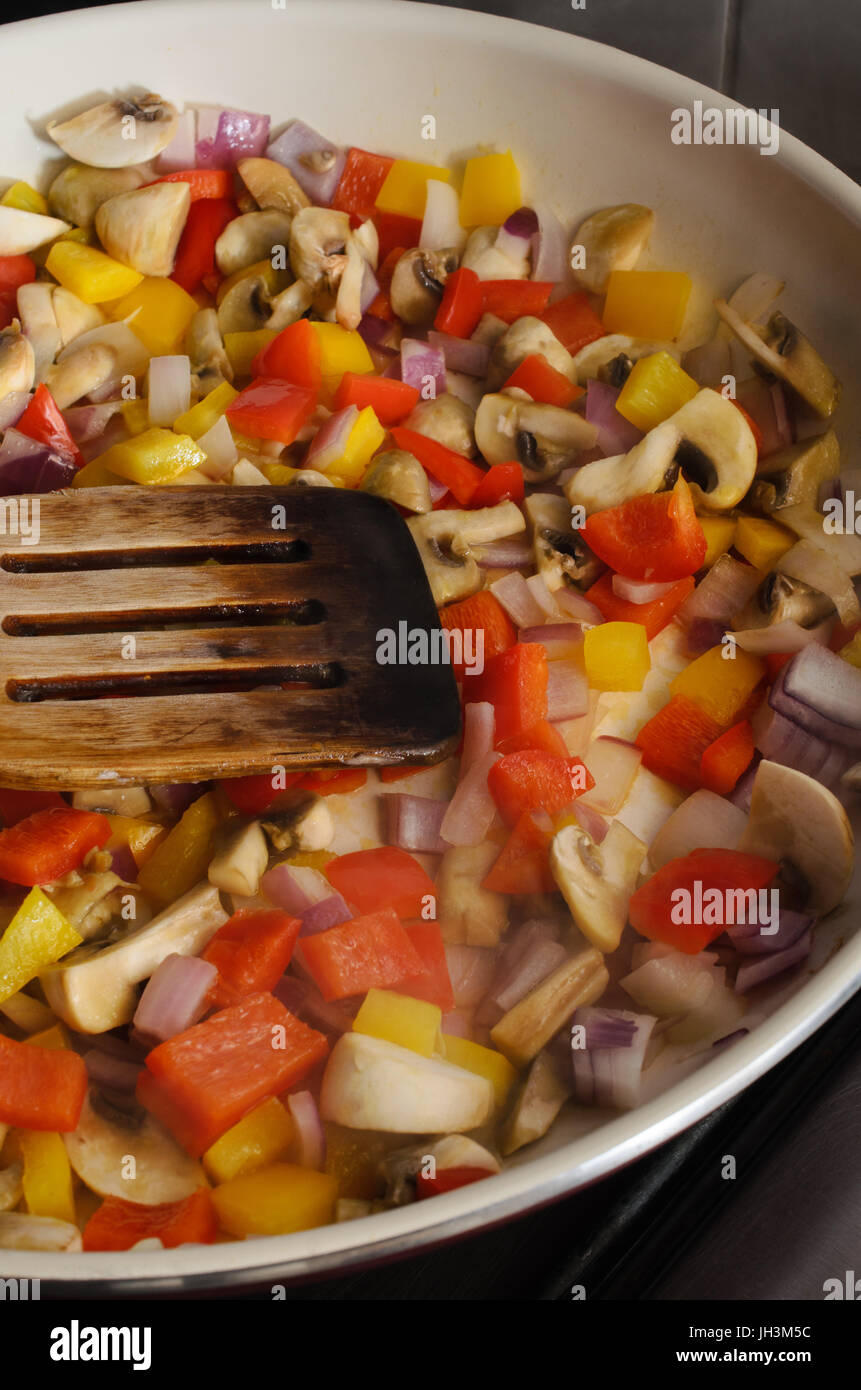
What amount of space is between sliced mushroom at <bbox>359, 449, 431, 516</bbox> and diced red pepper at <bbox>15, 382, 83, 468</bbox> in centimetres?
48

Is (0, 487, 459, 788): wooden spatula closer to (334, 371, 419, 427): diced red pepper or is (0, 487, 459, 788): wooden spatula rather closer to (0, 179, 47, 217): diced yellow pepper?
(334, 371, 419, 427): diced red pepper

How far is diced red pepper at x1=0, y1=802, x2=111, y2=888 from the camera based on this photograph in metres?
1.47

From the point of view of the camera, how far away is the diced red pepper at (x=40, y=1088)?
1.28 metres

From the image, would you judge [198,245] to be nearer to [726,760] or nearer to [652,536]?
[652,536]

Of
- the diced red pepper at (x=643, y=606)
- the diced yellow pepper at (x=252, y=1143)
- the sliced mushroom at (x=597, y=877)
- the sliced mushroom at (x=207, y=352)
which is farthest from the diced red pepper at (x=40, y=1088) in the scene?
the sliced mushroom at (x=207, y=352)

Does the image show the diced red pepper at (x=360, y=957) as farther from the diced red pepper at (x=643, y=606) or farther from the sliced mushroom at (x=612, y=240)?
the sliced mushroom at (x=612, y=240)

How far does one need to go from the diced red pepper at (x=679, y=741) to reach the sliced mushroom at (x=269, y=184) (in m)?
1.13

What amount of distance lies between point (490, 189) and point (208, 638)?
1.05 metres

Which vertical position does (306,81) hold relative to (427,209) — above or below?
above

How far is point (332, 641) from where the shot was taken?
5.21 ft
